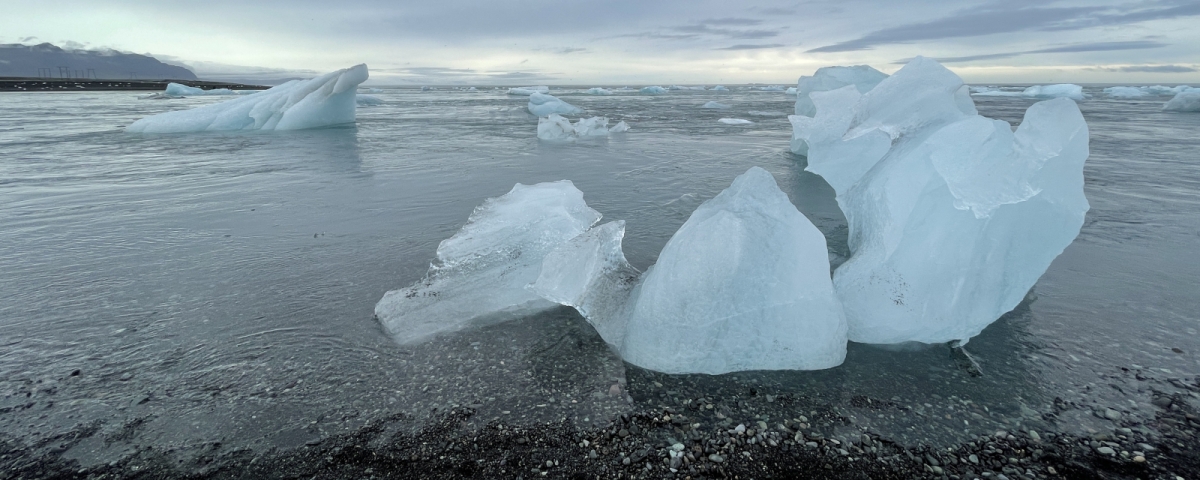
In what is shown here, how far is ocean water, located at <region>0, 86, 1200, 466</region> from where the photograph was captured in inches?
106

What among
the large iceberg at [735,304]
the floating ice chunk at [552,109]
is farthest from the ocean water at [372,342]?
the floating ice chunk at [552,109]

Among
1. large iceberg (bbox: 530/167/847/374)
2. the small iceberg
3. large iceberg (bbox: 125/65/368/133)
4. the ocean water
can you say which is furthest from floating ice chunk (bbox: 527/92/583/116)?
large iceberg (bbox: 530/167/847/374)

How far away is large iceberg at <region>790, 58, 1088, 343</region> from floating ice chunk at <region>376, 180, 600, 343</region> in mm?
2212

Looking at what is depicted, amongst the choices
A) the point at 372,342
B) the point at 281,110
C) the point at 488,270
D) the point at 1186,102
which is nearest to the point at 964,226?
the point at 488,270

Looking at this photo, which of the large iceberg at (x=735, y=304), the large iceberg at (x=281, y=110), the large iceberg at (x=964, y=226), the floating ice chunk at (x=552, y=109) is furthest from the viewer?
the floating ice chunk at (x=552, y=109)

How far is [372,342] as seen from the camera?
3.38 metres

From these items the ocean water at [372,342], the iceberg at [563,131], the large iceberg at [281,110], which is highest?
the large iceberg at [281,110]

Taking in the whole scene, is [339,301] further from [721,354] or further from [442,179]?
[442,179]

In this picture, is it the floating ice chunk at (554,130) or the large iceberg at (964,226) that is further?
the floating ice chunk at (554,130)

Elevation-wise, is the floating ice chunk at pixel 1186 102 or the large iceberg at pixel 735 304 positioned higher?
the floating ice chunk at pixel 1186 102

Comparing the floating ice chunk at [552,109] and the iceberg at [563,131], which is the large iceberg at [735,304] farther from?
the floating ice chunk at [552,109]

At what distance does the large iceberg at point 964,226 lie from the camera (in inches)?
136

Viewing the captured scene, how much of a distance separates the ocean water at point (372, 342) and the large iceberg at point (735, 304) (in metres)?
0.13

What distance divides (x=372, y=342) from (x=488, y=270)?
115 centimetres
